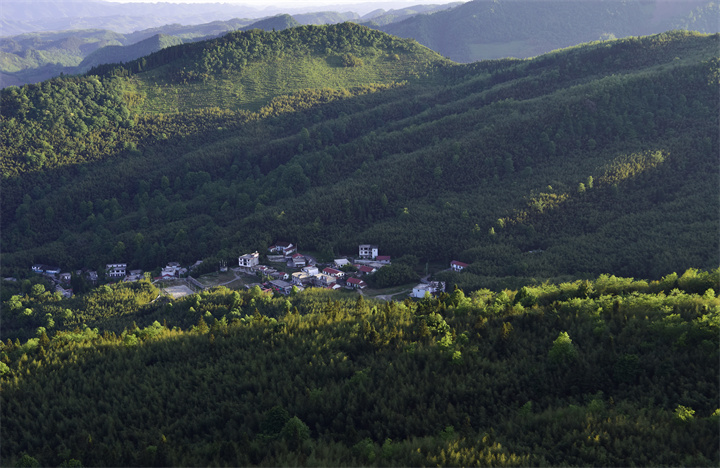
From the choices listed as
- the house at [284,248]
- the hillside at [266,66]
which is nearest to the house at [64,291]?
the house at [284,248]

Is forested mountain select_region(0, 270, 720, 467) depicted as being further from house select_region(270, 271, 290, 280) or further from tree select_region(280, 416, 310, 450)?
house select_region(270, 271, 290, 280)

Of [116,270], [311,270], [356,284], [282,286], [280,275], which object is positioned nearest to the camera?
[356,284]

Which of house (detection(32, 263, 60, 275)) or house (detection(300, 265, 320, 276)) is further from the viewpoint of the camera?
house (detection(32, 263, 60, 275))

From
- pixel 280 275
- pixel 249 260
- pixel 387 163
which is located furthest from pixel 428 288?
pixel 387 163

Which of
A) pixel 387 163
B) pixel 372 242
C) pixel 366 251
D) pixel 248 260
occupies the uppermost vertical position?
pixel 387 163

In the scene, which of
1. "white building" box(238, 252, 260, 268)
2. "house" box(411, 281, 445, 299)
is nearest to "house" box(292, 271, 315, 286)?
"white building" box(238, 252, 260, 268)

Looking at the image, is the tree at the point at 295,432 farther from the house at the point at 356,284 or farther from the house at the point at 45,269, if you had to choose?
the house at the point at 45,269

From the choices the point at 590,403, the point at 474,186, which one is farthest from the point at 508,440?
the point at 474,186

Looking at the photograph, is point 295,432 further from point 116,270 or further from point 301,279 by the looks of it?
point 116,270
